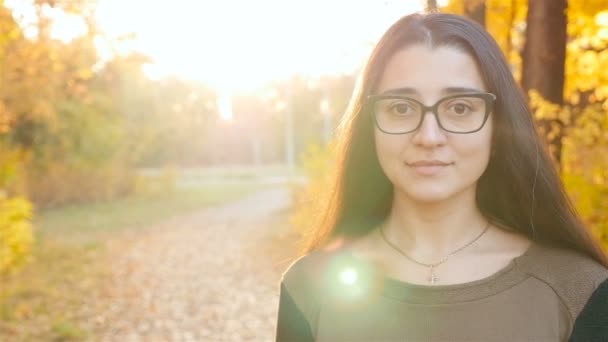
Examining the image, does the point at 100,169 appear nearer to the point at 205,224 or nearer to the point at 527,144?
the point at 205,224

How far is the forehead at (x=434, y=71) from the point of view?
1604mm

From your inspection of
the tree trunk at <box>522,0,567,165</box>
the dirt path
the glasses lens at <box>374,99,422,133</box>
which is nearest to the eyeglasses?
the glasses lens at <box>374,99,422,133</box>

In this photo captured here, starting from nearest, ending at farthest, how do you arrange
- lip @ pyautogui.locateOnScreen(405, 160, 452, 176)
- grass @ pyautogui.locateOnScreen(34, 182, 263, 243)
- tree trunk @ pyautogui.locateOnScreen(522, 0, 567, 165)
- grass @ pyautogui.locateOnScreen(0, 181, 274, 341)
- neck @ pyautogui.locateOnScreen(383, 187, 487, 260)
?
lip @ pyautogui.locateOnScreen(405, 160, 452, 176)
neck @ pyautogui.locateOnScreen(383, 187, 487, 260)
tree trunk @ pyautogui.locateOnScreen(522, 0, 567, 165)
grass @ pyautogui.locateOnScreen(0, 181, 274, 341)
grass @ pyautogui.locateOnScreen(34, 182, 263, 243)

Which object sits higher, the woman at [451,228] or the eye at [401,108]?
the eye at [401,108]

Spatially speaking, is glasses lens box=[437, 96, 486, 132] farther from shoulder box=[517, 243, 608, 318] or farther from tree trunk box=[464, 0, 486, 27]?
tree trunk box=[464, 0, 486, 27]

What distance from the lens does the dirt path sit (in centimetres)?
679

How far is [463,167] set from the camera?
1.64m

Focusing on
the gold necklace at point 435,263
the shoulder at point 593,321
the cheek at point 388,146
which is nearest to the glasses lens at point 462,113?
the cheek at point 388,146

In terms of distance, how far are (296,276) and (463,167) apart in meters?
0.51

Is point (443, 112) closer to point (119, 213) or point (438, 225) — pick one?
point (438, 225)

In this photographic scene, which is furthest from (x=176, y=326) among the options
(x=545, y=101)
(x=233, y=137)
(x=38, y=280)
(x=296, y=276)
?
(x=233, y=137)

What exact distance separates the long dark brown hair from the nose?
0.17m

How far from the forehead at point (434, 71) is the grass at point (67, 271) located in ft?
18.0

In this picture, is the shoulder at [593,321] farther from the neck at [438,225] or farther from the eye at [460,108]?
the eye at [460,108]
